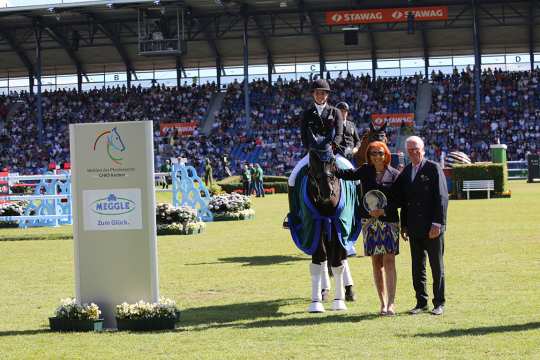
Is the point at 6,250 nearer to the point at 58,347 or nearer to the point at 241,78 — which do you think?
the point at 58,347

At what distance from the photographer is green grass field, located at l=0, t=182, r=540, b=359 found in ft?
26.1

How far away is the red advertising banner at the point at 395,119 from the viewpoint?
186 ft

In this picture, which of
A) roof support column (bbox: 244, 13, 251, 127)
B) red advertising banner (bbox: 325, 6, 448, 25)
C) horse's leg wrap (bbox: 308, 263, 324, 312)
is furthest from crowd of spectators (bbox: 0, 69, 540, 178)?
horse's leg wrap (bbox: 308, 263, 324, 312)

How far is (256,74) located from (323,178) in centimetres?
5605

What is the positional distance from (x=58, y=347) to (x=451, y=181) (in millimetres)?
26872

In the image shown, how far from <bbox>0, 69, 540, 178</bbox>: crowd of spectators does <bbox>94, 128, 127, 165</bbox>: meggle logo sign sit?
4436 cm

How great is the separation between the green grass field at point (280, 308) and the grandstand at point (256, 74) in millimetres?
36180

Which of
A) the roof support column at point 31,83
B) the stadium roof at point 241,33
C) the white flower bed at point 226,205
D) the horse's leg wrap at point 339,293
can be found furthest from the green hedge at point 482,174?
the roof support column at point 31,83

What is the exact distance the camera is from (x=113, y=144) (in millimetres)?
9141

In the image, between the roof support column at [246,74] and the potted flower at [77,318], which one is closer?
the potted flower at [77,318]

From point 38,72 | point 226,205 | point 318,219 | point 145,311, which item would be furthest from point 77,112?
point 145,311

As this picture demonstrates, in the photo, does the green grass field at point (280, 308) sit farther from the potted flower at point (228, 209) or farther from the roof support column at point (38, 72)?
the roof support column at point (38, 72)

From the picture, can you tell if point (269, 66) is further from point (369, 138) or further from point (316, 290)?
point (316, 290)

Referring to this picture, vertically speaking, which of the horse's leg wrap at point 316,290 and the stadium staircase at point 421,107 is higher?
the stadium staircase at point 421,107
